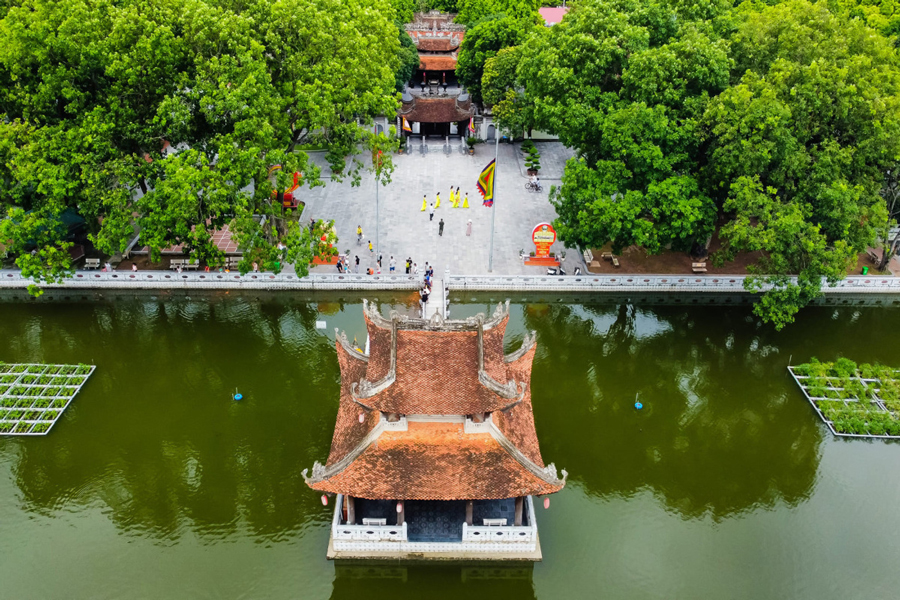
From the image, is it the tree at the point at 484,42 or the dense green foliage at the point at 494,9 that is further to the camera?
the dense green foliage at the point at 494,9

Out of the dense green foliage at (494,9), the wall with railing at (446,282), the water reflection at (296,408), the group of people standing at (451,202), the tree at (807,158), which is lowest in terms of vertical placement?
the water reflection at (296,408)

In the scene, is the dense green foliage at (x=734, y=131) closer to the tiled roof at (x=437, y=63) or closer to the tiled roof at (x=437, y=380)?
the tiled roof at (x=437, y=380)

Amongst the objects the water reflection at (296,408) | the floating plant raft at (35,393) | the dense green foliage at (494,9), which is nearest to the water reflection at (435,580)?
the water reflection at (296,408)

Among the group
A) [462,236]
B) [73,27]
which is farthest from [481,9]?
[73,27]

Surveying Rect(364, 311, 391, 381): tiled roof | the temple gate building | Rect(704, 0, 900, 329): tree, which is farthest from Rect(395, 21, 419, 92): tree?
Rect(364, 311, 391, 381): tiled roof

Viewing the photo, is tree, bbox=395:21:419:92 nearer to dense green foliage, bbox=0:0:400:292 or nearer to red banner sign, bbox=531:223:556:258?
dense green foliage, bbox=0:0:400:292

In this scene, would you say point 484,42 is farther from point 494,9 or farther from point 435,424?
point 435,424
